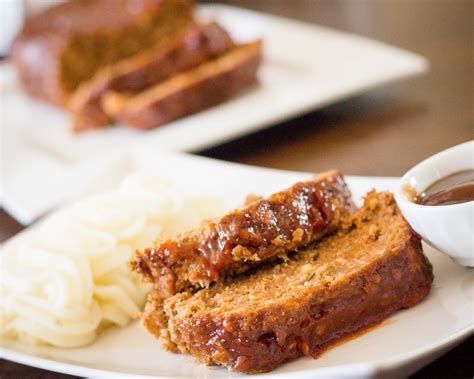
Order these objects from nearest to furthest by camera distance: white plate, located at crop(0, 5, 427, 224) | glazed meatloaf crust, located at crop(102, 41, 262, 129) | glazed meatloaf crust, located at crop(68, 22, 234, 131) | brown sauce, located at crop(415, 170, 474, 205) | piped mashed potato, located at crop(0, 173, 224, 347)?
brown sauce, located at crop(415, 170, 474, 205)
piped mashed potato, located at crop(0, 173, 224, 347)
white plate, located at crop(0, 5, 427, 224)
glazed meatloaf crust, located at crop(102, 41, 262, 129)
glazed meatloaf crust, located at crop(68, 22, 234, 131)

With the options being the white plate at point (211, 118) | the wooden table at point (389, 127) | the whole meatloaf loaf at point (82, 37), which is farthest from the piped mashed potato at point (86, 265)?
the whole meatloaf loaf at point (82, 37)

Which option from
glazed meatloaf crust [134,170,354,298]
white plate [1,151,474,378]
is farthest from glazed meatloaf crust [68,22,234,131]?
glazed meatloaf crust [134,170,354,298]

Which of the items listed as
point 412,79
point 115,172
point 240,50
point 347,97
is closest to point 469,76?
point 412,79

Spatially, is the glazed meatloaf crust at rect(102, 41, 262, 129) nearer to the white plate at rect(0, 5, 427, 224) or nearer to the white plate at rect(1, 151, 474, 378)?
the white plate at rect(0, 5, 427, 224)

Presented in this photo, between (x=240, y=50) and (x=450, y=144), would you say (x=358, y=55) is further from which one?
(x=450, y=144)

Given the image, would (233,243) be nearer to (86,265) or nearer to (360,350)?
(360,350)
